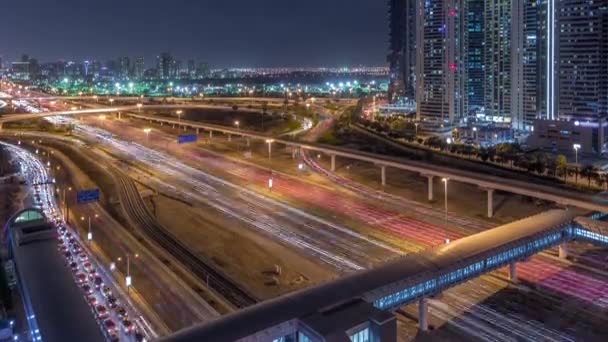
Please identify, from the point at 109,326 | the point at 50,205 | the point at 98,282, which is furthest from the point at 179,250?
the point at 50,205

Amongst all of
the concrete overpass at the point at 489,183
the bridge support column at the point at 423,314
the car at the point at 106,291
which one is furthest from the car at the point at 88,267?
the concrete overpass at the point at 489,183

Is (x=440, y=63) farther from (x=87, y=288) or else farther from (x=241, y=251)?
(x=87, y=288)

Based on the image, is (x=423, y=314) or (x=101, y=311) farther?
(x=101, y=311)

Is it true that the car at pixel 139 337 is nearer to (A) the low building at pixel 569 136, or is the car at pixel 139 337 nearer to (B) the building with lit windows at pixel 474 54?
(A) the low building at pixel 569 136

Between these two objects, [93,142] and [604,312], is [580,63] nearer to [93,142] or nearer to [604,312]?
[604,312]

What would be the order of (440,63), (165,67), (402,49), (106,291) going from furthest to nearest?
(165,67)
(402,49)
(440,63)
(106,291)

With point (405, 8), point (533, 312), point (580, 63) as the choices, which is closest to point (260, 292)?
point (533, 312)
